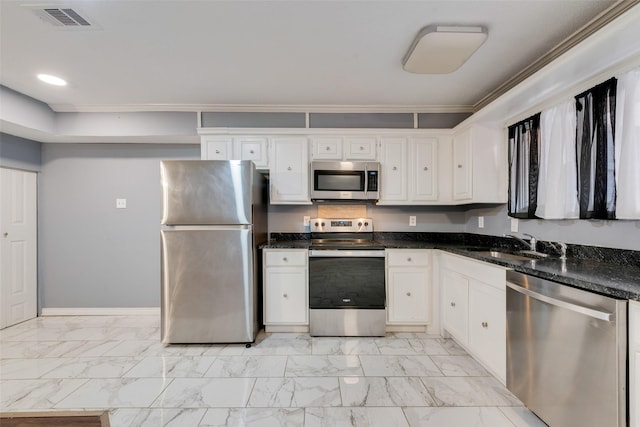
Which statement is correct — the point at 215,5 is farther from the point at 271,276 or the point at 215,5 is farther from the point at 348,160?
the point at 271,276

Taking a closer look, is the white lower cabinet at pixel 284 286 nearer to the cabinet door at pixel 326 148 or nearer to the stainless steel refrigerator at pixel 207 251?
the stainless steel refrigerator at pixel 207 251

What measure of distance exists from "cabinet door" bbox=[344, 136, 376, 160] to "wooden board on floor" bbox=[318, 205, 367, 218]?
2.01ft

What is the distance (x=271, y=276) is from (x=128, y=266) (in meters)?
1.92

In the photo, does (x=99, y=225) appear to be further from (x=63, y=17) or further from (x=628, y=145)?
(x=628, y=145)

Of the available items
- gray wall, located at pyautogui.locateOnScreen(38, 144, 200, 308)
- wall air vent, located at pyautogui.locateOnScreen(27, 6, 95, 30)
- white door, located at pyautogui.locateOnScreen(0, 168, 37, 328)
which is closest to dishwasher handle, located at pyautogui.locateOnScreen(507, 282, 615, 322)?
wall air vent, located at pyautogui.locateOnScreen(27, 6, 95, 30)

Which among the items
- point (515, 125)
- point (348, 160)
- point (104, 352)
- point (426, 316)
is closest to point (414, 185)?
point (348, 160)

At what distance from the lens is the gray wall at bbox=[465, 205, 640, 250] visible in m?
1.67

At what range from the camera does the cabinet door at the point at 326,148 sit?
3055 mm

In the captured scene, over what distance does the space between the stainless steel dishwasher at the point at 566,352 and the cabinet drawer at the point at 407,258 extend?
3.48 ft

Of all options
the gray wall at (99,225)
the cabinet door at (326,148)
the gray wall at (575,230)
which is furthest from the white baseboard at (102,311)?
the gray wall at (575,230)

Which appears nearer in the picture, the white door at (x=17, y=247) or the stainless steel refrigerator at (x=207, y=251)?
the stainless steel refrigerator at (x=207, y=251)

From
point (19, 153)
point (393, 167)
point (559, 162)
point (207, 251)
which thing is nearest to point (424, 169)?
point (393, 167)

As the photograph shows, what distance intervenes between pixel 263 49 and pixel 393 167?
1725 mm

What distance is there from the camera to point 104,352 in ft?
8.21
